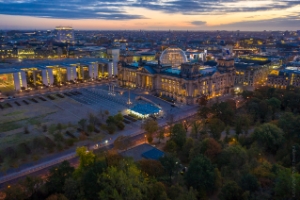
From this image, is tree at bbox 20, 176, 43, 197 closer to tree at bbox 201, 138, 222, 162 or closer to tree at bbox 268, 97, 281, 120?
tree at bbox 201, 138, 222, 162

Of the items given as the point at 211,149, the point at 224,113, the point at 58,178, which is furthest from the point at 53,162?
the point at 224,113

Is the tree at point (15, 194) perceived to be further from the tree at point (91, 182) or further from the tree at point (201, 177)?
the tree at point (201, 177)

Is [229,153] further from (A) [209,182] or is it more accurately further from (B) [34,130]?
(B) [34,130]

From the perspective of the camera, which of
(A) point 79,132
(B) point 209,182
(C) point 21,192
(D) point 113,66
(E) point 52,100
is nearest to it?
(C) point 21,192

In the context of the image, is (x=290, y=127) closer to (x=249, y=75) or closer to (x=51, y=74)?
(x=249, y=75)

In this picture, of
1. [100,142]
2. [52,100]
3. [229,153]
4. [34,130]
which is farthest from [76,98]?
[229,153]

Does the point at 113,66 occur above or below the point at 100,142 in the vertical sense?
above

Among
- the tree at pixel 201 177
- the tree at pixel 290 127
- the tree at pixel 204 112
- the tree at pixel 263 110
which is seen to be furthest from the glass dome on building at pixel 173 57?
the tree at pixel 201 177
